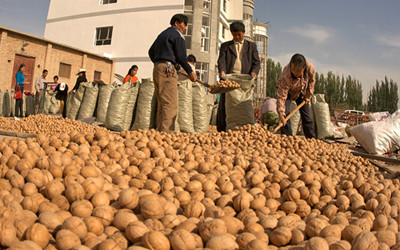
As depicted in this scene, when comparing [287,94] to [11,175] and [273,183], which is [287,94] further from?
[11,175]

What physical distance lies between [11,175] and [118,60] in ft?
62.2

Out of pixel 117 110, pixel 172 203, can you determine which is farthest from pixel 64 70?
pixel 172 203

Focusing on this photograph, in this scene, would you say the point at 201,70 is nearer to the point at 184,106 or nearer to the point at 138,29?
the point at 138,29

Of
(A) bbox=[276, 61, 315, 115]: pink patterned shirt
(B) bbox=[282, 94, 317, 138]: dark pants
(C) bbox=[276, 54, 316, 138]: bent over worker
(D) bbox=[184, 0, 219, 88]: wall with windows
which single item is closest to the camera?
(C) bbox=[276, 54, 316, 138]: bent over worker

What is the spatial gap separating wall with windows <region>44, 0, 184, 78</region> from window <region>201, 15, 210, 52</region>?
6.32 feet

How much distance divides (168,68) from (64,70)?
13.7 metres

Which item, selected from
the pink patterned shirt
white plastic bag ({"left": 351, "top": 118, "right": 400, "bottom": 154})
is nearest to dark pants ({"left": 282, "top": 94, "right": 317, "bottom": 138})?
the pink patterned shirt

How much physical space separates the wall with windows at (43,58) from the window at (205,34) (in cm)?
628

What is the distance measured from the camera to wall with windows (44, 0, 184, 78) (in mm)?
19062

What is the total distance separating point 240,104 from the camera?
5.09 meters

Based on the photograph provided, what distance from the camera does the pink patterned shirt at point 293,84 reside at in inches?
182

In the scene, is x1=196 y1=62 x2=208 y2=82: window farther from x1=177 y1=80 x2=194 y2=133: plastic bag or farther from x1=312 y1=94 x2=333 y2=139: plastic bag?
x1=177 y1=80 x2=194 y2=133: plastic bag

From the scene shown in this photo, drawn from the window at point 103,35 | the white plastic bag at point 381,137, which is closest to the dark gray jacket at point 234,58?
the white plastic bag at point 381,137

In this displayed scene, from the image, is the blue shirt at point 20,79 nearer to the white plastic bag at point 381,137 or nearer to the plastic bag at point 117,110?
the plastic bag at point 117,110
